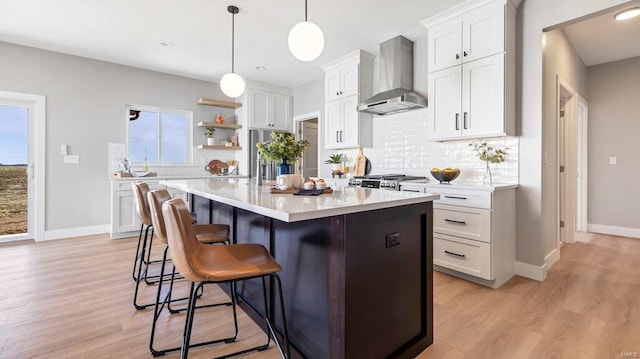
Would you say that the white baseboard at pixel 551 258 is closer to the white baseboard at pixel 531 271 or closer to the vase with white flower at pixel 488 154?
the white baseboard at pixel 531 271

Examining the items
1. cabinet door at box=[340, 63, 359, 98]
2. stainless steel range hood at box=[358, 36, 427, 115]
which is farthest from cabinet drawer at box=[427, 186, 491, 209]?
cabinet door at box=[340, 63, 359, 98]

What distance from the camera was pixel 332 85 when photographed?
485 centimetres

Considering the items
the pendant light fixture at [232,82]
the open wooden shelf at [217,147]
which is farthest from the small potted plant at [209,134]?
the pendant light fixture at [232,82]

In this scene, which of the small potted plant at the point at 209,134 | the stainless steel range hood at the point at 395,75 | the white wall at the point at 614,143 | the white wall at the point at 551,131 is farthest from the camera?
the small potted plant at the point at 209,134

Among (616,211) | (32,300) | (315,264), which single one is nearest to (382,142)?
(315,264)

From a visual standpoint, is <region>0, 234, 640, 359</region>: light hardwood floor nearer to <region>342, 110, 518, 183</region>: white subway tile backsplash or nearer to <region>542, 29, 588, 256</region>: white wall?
<region>542, 29, 588, 256</region>: white wall

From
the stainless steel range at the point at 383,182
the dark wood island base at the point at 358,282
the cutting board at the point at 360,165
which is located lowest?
the dark wood island base at the point at 358,282

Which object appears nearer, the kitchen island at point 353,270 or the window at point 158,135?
the kitchen island at point 353,270

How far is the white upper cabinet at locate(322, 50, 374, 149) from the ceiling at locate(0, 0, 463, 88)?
0.66ft

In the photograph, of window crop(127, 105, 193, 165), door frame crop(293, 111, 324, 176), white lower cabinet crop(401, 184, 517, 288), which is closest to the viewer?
white lower cabinet crop(401, 184, 517, 288)

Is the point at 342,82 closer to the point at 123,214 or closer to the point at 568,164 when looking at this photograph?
the point at 568,164

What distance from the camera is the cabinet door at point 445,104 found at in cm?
319

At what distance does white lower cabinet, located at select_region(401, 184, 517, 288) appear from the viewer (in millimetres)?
2641

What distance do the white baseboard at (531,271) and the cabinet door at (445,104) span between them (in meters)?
1.43
